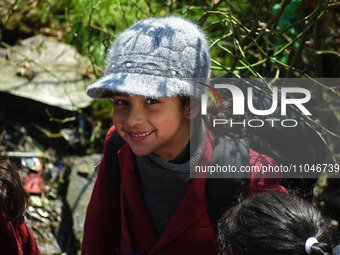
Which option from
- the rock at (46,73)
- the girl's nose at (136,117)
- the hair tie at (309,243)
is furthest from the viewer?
the rock at (46,73)

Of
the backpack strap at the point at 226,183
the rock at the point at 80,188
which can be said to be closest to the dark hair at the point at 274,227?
the backpack strap at the point at 226,183

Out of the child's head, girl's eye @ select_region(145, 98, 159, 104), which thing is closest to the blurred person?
the child's head

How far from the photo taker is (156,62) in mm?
1591

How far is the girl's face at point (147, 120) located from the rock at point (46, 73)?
1.67m

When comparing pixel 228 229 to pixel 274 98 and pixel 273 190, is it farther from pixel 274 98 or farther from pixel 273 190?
pixel 274 98

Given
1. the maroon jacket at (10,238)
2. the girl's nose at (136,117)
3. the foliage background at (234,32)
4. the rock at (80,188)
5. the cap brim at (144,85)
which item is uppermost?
the foliage background at (234,32)

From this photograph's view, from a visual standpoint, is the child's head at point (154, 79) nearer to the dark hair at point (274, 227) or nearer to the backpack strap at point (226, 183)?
the backpack strap at point (226, 183)

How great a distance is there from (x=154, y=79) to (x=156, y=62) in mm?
57

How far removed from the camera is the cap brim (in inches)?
61.4

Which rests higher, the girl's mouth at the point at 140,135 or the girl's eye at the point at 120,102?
the girl's eye at the point at 120,102

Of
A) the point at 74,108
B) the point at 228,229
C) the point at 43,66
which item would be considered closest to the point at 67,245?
the point at 74,108

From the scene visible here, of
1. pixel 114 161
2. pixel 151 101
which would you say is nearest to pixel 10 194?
pixel 114 161

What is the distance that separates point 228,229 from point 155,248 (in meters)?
0.37

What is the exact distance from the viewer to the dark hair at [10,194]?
1.90 m
